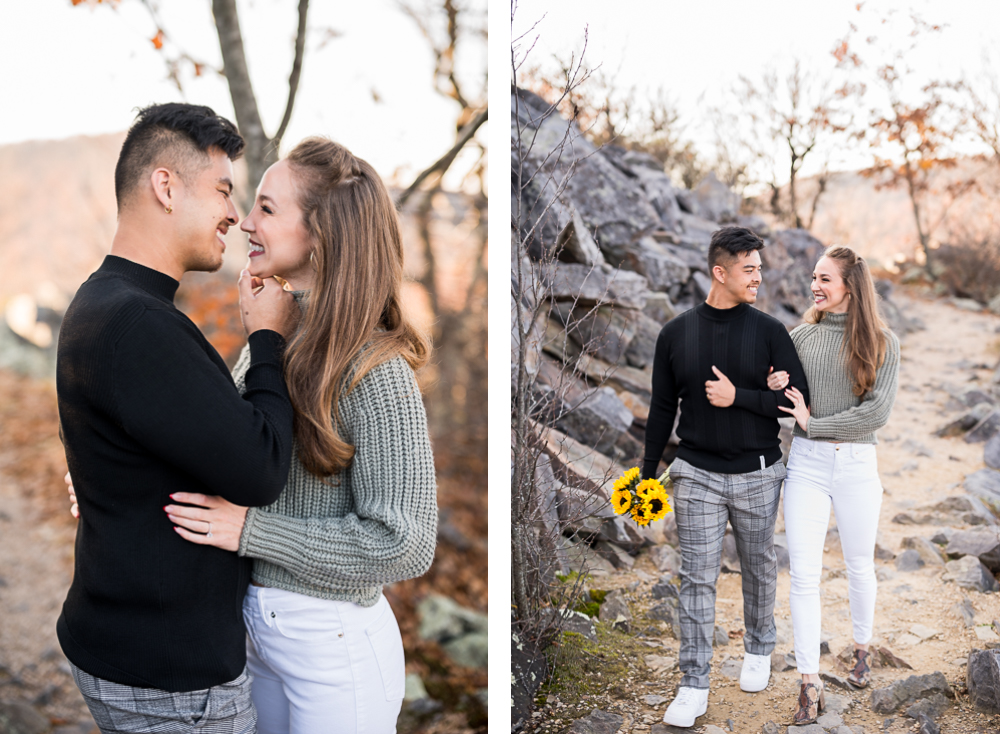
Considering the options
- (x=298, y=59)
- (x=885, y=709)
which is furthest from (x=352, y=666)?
(x=298, y=59)

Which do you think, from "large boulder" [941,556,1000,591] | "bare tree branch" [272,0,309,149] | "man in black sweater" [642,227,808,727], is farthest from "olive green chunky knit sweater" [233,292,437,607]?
"bare tree branch" [272,0,309,149]

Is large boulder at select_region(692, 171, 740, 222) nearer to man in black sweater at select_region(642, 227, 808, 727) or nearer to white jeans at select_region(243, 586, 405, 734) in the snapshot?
man in black sweater at select_region(642, 227, 808, 727)

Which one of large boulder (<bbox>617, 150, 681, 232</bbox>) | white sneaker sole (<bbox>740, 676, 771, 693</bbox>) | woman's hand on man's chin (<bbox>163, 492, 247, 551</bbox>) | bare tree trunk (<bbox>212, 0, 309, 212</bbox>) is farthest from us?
bare tree trunk (<bbox>212, 0, 309, 212</bbox>)

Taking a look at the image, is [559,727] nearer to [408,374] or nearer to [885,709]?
[885,709]

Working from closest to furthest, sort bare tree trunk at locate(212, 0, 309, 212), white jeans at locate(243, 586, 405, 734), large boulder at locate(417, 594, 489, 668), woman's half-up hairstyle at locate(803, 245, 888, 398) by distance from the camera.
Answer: white jeans at locate(243, 586, 405, 734), woman's half-up hairstyle at locate(803, 245, 888, 398), bare tree trunk at locate(212, 0, 309, 212), large boulder at locate(417, 594, 489, 668)

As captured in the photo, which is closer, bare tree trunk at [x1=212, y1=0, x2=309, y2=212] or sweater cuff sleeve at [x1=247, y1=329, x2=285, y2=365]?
sweater cuff sleeve at [x1=247, y1=329, x2=285, y2=365]

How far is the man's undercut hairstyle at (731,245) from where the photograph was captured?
210cm

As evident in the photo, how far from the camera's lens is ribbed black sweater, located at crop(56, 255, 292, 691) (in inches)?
41.6

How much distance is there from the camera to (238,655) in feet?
4.09

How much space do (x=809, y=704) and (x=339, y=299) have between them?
1.87 meters

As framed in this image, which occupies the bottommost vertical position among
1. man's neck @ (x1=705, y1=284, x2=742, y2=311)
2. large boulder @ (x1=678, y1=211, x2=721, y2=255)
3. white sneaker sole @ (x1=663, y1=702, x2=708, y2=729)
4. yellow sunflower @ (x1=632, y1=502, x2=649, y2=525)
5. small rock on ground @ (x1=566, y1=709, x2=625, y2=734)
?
small rock on ground @ (x1=566, y1=709, x2=625, y2=734)

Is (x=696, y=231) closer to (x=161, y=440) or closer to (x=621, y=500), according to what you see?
(x=621, y=500)

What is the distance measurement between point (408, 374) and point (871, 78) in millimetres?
1910

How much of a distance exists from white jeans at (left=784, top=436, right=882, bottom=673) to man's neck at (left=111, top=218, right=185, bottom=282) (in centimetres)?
179
